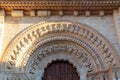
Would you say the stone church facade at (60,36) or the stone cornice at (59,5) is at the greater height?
the stone cornice at (59,5)

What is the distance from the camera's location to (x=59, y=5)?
288 inches

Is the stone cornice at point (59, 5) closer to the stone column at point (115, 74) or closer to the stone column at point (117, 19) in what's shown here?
the stone column at point (117, 19)

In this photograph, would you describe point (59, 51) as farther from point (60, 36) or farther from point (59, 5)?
point (59, 5)

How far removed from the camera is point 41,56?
23.8ft

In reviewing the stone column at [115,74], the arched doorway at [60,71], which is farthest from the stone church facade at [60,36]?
the stone column at [115,74]

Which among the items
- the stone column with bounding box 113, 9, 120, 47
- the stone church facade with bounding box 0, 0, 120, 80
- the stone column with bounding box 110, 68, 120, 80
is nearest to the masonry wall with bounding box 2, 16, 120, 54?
the stone church facade with bounding box 0, 0, 120, 80

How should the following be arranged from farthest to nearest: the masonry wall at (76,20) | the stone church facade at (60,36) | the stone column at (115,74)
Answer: the masonry wall at (76,20) < the stone church facade at (60,36) < the stone column at (115,74)

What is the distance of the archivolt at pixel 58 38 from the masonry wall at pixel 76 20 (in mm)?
144

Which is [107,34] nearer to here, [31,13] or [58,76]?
[58,76]

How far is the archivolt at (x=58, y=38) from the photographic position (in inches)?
270

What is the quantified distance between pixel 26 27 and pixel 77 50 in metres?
1.67

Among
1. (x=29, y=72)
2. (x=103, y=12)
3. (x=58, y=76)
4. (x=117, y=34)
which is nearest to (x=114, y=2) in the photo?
(x=103, y=12)

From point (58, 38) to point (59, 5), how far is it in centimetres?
99

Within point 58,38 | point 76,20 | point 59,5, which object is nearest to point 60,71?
point 58,38
